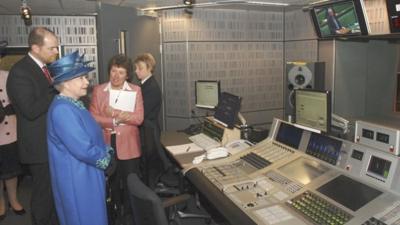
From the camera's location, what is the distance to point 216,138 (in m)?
3.10

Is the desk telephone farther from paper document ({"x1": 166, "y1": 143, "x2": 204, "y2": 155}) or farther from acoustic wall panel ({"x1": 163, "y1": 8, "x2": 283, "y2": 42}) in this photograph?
acoustic wall panel ({"x1": 163, "y1": 8, "x2": 283, "y2": 42})

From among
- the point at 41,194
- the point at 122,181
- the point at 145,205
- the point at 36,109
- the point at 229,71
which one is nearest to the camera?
the point at 145,205

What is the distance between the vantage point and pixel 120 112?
108 inches

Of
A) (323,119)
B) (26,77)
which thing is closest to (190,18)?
(26,77)

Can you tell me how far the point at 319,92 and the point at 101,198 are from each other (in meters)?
1.42

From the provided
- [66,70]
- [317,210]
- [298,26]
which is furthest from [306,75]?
[66,70]

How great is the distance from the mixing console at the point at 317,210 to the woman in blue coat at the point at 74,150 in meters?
1.10

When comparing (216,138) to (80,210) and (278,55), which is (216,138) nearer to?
(80,210)

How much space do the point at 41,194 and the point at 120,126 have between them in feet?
2.44

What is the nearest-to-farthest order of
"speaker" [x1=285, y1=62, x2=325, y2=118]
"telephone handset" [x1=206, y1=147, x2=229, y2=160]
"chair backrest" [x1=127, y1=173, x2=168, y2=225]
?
"chair backrest" [x1=127, y1=173, x2=168, y2=225]
"telephone handset" [x1=206, y1=147, x2=229, y2=160]
"speaker" [x1=285, y1=62, x2=325, y2=118]

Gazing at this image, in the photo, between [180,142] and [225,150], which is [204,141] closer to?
[180,142]

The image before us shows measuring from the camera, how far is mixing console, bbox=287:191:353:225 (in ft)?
4.93

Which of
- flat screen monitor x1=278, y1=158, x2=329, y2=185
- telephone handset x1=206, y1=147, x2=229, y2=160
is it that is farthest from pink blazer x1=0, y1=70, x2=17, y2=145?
flat screen monitor x1=278, y1=158, x2=329, y2=185

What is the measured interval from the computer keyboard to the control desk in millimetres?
584
